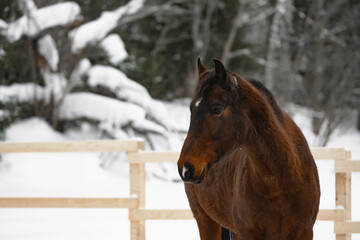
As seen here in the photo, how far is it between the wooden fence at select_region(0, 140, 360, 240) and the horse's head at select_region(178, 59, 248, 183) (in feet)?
6.88

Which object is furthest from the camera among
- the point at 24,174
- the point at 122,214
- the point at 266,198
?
the point at 24,174

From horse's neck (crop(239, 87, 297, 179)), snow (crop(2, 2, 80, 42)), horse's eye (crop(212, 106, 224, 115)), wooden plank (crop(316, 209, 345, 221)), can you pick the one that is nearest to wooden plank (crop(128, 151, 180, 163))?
wooden plank (crop(316, 209, 345, 221))

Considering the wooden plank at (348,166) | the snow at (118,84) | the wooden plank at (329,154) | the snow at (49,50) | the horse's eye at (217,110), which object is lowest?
the wooden plank at (348,166)

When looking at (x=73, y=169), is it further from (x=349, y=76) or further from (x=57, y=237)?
(x=349, y=76)

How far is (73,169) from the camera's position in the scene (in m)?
8.84

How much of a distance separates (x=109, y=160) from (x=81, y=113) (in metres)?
1.13

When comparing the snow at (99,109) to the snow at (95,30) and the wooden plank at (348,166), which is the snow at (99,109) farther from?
the wooden plank at (348,166)

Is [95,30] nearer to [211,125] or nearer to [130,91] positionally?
[130,91]

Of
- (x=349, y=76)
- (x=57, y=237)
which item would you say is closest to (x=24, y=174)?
(x=57, y=237)

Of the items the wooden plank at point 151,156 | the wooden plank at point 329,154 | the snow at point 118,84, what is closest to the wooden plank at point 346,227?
the wooden plank at point 329,154

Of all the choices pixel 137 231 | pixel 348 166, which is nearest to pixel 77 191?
pixel 137 231

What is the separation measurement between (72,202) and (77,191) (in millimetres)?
3708

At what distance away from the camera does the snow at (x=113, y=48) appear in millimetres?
10219

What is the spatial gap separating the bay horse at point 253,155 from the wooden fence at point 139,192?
1670 mm
